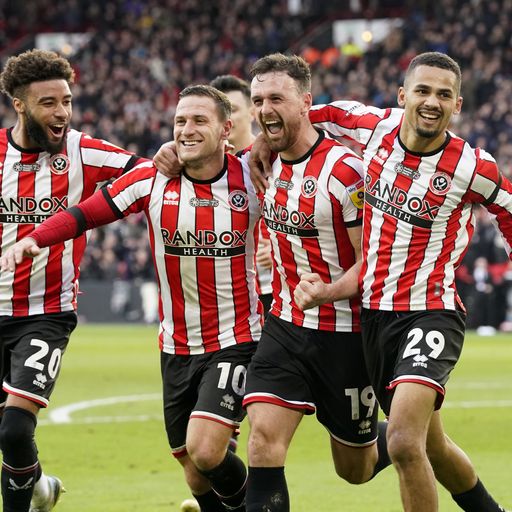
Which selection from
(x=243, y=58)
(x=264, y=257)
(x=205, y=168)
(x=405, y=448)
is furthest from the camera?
(x=243, y=58)

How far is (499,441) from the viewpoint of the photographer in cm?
1184

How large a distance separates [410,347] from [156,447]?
17.6 ft

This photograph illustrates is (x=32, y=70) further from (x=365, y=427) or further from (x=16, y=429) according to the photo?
(x=365, y=427)

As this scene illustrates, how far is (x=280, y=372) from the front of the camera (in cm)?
707

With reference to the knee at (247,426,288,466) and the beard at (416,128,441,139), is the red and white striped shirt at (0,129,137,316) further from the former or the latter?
the beard at (416,128,441,139)

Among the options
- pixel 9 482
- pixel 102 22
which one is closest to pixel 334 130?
pixel 9 482

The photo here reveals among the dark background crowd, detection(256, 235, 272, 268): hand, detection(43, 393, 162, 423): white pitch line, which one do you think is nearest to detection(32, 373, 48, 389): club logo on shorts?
detection(256, 235, 272, 268): hand

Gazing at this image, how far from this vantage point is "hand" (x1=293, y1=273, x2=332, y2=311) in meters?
6.65

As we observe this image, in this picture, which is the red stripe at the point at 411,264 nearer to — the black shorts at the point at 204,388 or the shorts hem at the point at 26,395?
the black shorts at the point at 204,388

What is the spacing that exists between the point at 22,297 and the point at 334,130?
223cm

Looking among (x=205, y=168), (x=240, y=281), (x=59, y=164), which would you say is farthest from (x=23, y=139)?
(x=240, y=281)

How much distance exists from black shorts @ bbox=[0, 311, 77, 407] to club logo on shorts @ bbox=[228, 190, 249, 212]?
133 centimetres

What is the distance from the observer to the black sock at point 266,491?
666 centimetres

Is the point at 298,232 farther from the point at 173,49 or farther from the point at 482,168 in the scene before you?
the point at 173,49
